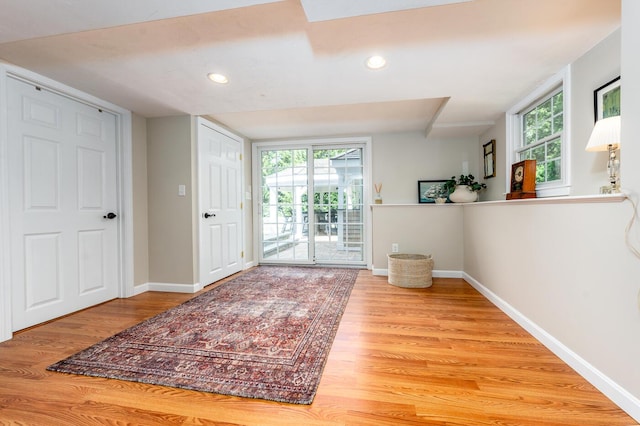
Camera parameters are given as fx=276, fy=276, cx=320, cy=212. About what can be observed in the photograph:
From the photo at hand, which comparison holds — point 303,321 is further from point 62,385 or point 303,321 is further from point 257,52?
point 257,52

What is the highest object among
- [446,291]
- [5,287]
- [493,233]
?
[493,233]

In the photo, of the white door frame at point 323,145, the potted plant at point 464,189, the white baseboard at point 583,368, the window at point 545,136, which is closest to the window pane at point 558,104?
the window at point 545,136

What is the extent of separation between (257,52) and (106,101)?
1.88 meters

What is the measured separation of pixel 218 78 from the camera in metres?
2.22

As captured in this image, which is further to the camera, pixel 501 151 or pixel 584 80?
pixel 501 151

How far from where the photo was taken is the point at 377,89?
94.3 inches

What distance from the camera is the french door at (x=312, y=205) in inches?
171

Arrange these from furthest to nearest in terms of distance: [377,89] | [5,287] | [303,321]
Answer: [377,89] < [303,321] < [5,287]

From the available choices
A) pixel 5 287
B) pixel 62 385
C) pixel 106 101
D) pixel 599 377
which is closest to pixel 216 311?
pixel 62 385

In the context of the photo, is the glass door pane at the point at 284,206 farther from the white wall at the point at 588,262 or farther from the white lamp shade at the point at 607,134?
the white lamp shade at the point at 607,134

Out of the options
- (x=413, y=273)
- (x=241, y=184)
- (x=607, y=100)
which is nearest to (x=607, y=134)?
(x=607, y=100)

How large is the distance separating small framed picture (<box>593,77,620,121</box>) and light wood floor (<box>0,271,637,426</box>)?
59.7 inches

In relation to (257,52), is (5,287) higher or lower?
lower

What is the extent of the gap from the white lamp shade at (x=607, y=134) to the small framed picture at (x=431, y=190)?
240 centimetres
